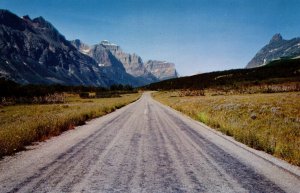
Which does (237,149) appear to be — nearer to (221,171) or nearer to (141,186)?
(221,171)

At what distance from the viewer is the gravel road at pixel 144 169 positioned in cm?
705

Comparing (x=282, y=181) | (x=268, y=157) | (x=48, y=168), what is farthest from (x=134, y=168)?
(x=268, y=157)

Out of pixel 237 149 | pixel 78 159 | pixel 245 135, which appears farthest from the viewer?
pixel 245 135

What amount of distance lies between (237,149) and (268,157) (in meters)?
1.58

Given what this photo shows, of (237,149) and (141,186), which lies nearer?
(141,186)

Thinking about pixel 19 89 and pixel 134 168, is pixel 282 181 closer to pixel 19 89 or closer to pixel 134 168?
pixel 134 168

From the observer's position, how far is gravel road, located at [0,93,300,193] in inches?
278

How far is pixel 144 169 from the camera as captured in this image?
28.5ft

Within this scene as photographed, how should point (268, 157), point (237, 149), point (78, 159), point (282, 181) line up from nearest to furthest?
point (282, 181), point (78, 159), point (268, 157), point (237, 149)

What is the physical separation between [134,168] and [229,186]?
2.66 meters

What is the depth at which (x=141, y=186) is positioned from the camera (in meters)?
7.03

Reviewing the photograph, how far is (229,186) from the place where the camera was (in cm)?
722

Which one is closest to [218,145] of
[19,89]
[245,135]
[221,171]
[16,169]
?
[245,135]

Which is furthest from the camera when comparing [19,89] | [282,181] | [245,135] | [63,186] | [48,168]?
[19,89]
